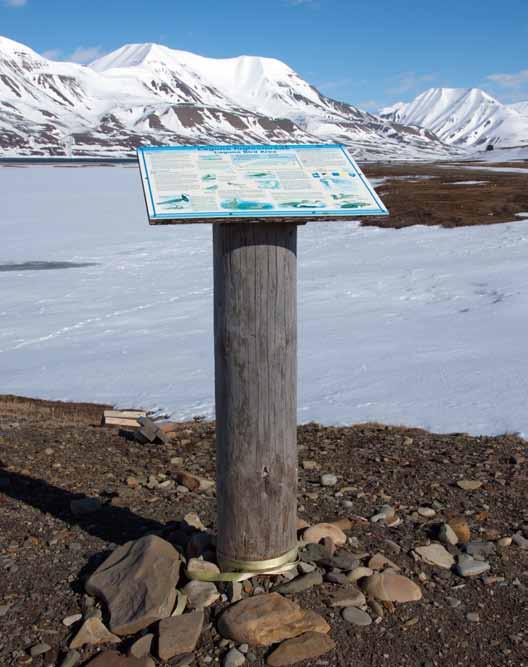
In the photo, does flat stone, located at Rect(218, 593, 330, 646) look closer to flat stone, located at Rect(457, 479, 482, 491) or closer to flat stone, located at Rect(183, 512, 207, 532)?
flat stone, located at Rect(183, 512, 207, 532)

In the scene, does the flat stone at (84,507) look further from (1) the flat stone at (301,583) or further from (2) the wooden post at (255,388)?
(1) the flat stone at (301,583)

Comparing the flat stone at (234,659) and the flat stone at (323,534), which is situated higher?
the flat stone at (323,534)

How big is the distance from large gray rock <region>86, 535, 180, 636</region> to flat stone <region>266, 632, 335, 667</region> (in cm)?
59

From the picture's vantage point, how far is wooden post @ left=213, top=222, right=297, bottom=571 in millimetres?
3828

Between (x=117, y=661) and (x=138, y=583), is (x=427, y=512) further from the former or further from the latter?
(x=117, y=661)

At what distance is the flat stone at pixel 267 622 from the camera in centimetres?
367

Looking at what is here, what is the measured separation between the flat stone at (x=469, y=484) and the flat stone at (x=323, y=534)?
4.27 ft

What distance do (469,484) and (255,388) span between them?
2431 mm

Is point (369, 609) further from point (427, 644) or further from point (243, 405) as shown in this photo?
point (243, 405)

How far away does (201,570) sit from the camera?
4.09m

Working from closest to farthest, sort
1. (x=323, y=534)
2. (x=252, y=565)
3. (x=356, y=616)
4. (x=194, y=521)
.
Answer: (x=356, y=616)
(x=252, y=565)
(x=323, y=534)
(x=194, y=521)

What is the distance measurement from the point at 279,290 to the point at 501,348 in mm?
7236

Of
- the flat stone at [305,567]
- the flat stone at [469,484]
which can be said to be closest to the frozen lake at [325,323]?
the flat stone at [469,484]

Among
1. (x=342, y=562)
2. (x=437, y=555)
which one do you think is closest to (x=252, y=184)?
(x=342, y=562)
